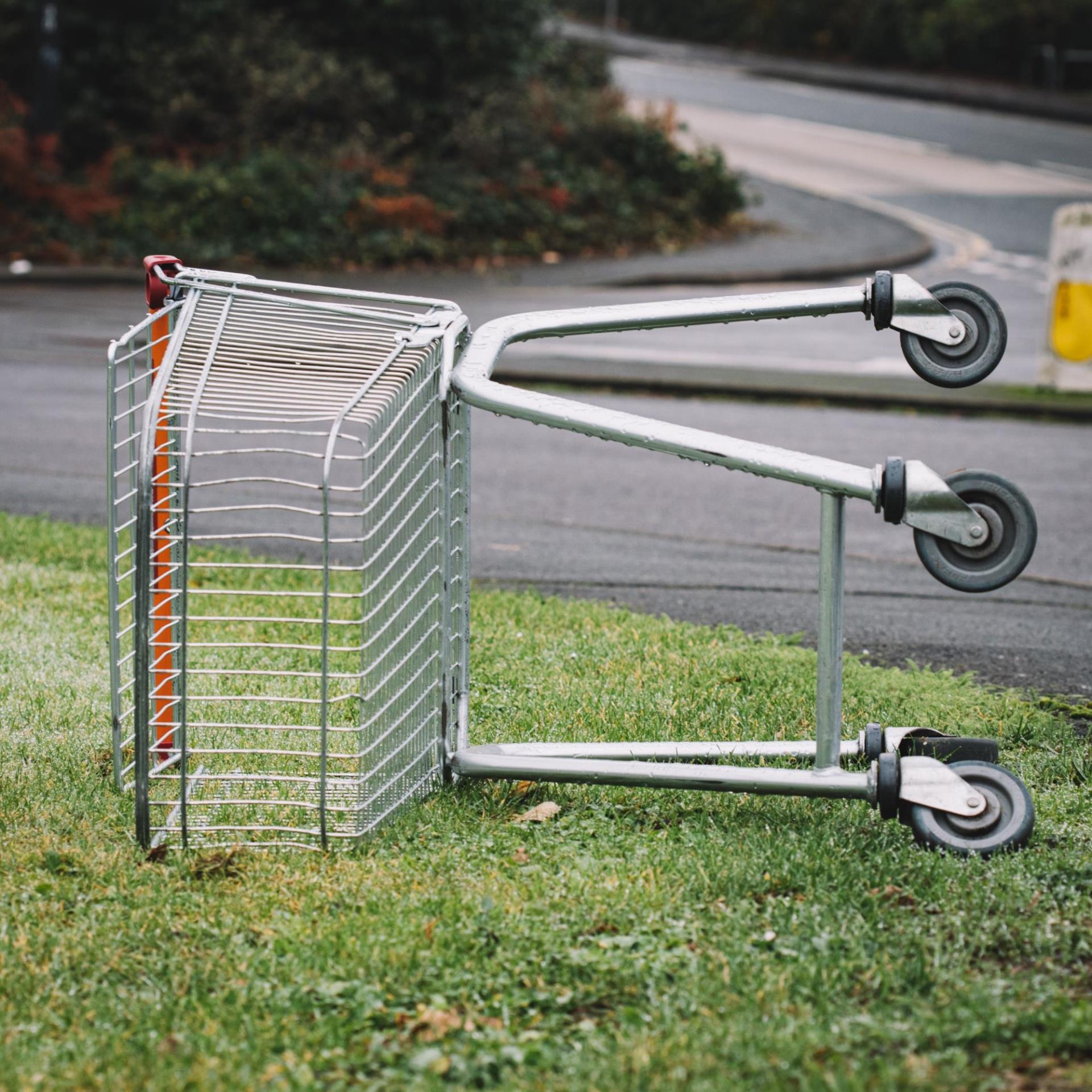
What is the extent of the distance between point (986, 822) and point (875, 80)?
3715cm

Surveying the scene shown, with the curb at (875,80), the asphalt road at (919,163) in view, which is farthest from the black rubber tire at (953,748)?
the curb at (875,80)

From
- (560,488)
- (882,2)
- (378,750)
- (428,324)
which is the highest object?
(882,2)

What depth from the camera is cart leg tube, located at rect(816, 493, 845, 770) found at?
337cm

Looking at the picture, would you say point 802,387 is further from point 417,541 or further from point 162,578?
point 162,578

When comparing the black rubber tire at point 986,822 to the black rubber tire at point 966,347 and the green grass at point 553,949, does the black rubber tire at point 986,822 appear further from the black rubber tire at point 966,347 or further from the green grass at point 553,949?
the black rubber tire at point 966,347

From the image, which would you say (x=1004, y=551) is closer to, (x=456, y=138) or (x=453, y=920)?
(x=453, y=920)

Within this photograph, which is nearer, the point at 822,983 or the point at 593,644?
the point at 822,983

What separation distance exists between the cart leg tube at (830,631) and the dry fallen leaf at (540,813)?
0.69m

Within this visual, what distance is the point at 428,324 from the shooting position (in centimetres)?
379

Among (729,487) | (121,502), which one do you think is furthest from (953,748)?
(729,487)

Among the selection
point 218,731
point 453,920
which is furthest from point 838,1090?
point 218,731

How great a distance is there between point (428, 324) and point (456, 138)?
1894cm

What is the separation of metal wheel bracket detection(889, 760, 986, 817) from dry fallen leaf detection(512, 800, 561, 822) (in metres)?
0.85

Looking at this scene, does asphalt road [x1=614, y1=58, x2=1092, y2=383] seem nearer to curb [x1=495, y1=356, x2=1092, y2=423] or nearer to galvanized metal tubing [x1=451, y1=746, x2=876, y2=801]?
curb [x1=495, y1=356, x2=1092, y2=423]
